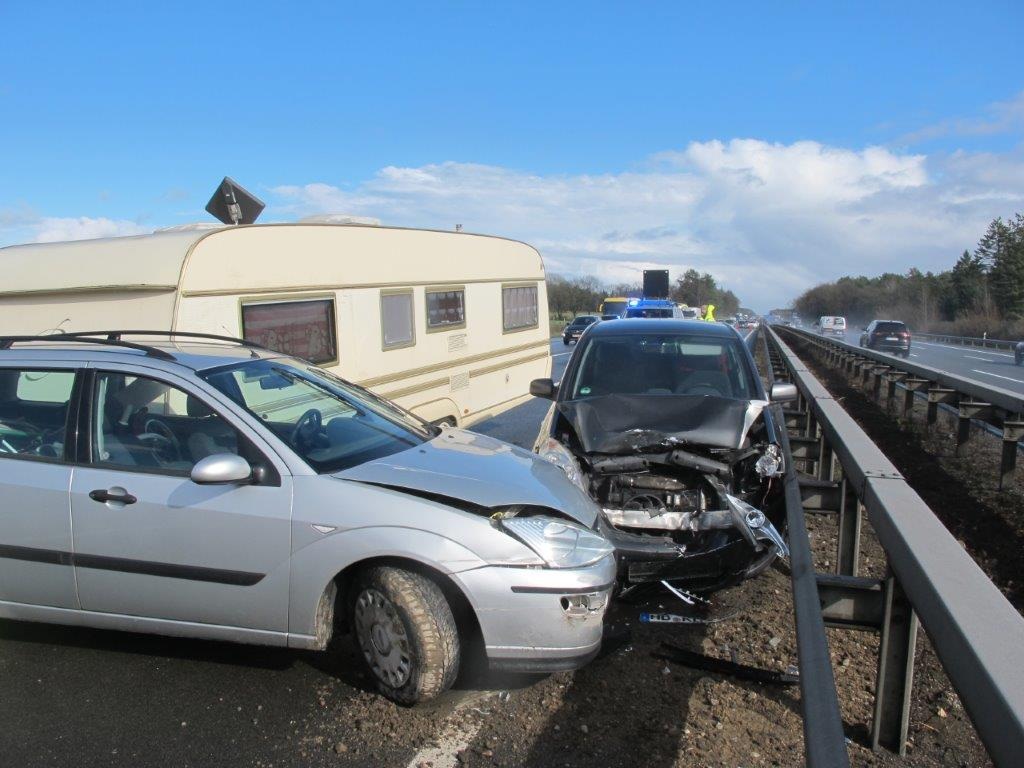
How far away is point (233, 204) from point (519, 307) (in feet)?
17.0

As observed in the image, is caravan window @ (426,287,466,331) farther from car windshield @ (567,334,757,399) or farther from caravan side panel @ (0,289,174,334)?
caravan side panel @ (0,289,174,334)

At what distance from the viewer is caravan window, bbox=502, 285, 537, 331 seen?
488 inches

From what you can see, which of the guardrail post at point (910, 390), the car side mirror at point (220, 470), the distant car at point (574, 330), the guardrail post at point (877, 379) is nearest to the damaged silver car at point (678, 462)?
the car side mirror at point (220, 470)

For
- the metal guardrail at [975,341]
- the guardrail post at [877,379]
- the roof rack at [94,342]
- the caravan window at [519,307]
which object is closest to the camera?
the roof rack at [94,342]

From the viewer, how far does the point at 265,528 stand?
3924 mm

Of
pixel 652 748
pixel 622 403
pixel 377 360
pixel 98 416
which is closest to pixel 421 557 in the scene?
pixel 652 748

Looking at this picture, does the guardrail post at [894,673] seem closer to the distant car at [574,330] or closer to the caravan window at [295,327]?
the caravan window at [295,327]

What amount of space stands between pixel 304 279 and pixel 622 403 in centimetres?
316

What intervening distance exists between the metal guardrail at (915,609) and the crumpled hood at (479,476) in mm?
1148

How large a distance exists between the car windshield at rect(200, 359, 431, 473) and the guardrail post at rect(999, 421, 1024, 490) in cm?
521

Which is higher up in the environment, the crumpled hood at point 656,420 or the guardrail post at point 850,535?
the crumpled hood at point 656,420

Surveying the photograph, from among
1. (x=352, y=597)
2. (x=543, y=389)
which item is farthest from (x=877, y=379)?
(x=352, y=597)

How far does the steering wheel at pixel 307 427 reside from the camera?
14.4 ft

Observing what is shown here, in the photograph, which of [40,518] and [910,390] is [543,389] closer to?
[40,518]
